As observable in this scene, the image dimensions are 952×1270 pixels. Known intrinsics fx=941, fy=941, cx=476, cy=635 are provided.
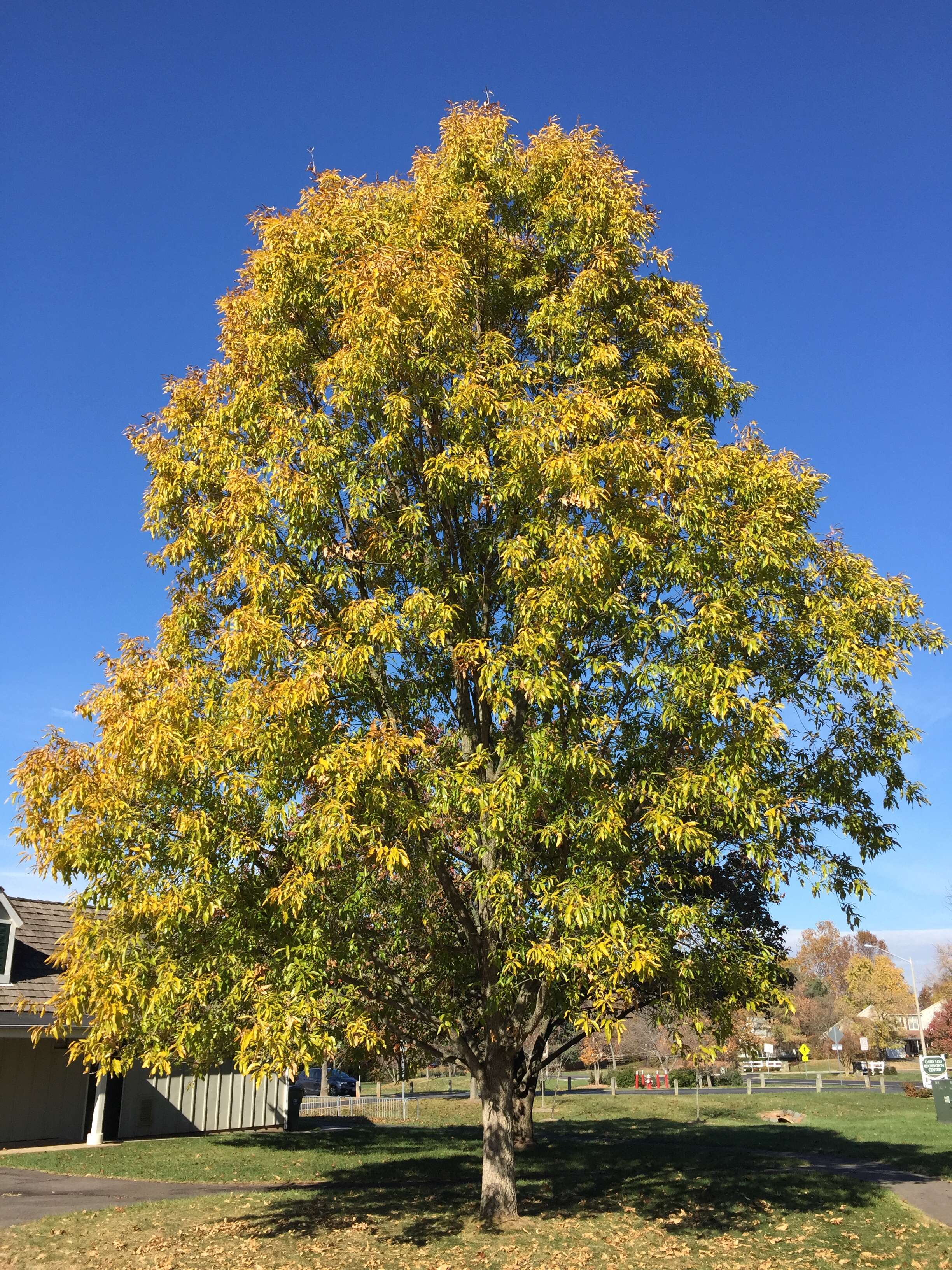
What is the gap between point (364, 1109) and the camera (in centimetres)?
3609

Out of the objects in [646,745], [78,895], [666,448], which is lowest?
[78,895]

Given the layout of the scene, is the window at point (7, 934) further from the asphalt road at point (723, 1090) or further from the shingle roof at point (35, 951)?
the asphalt road at point (723, 1090)

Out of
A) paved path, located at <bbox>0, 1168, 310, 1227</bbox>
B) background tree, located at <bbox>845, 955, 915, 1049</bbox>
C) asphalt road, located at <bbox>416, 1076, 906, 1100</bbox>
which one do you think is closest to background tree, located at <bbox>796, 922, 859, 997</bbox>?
background tree, located at <bbox>845, 955, 915, 1049</bbox>

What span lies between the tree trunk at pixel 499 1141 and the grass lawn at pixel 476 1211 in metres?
0.31

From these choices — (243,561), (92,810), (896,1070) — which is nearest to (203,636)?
(243,561)

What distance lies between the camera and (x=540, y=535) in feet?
32.4

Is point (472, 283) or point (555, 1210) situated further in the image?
point (555, 1210)

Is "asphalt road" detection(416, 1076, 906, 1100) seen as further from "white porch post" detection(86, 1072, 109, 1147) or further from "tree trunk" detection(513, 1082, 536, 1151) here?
"white porch post" detection(86, 1072, 109, 1147)

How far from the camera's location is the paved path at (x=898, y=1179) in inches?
535

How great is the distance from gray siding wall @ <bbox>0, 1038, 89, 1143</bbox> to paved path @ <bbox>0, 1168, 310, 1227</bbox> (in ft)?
14.2

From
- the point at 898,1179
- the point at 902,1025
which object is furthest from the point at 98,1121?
the point at 902,1025

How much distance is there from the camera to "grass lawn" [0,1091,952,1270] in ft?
33.9

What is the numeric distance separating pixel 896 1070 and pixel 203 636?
7543cm

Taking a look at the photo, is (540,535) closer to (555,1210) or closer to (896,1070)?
(555,1210)
